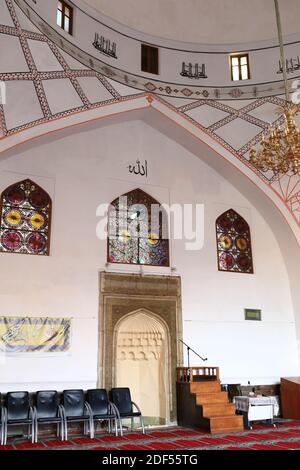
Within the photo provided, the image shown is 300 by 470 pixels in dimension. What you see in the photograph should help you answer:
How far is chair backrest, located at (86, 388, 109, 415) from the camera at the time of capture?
7461 millimetres

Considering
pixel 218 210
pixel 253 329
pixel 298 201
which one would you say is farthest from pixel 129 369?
pixel 298 201

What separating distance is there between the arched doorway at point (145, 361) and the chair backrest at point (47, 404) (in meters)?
1.63

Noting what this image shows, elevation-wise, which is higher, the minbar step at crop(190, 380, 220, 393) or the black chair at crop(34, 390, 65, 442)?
the minbar step at crop(190, 380, 220, 393)

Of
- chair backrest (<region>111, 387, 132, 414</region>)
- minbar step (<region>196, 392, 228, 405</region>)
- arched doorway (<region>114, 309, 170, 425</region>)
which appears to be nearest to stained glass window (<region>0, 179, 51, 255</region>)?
arched doorway (<region>114, 309, 170, 425</region>)

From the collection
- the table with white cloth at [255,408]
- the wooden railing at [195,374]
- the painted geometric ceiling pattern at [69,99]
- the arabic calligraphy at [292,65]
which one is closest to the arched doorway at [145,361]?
the wooden railing at [195,374]

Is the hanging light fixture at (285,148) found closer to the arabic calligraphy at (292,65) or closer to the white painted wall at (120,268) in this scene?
the white painted wall at (120,268)

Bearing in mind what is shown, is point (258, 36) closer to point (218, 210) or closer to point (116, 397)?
point (218, 210)

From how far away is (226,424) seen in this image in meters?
7.27

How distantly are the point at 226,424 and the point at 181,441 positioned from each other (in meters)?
1.09

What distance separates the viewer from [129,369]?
29.2 feet

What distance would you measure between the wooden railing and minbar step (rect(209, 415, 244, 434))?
2.81ft

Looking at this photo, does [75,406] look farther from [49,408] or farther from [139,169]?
[139,169]

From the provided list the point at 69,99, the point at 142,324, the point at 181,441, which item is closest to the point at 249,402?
the point at 181,441

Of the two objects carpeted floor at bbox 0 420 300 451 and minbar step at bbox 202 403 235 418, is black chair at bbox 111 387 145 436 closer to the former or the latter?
carpeted floor at bbox 0 420 300 451
